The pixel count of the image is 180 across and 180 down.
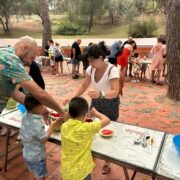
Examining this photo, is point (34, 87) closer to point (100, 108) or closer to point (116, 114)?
point (100, 108)

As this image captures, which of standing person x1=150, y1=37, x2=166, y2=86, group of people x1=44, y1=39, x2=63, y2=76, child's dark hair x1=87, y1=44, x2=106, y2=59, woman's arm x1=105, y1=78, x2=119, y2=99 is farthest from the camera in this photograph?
group of people x1=44, y1=39, x2=63, y2=76

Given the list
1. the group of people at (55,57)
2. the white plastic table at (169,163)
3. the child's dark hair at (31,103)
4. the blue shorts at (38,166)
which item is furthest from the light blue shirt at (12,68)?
the group of people at (55,57)

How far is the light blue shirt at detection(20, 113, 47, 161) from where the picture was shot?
6.82ft

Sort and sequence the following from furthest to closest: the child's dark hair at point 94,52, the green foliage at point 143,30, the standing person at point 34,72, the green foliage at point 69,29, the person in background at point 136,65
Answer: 1. the green foliage at point 69,29
2. the green foliage at point 143,30
3. the person in background at point 136,65
4. the standing person at point 34,72
5. the child's dark hair at point 94,52

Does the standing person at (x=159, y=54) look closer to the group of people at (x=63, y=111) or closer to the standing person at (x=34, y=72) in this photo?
the standing person at (x=34, y=72)

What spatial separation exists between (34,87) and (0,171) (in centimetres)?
164

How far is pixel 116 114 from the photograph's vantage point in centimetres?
278

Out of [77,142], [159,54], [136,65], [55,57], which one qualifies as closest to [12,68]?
[77,142]

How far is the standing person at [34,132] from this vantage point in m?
2.08

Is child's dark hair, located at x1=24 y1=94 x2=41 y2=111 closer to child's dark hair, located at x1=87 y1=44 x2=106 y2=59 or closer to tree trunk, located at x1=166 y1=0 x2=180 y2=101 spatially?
child's dark hair, located at x1=87 y1=44 x2=106 y2=59

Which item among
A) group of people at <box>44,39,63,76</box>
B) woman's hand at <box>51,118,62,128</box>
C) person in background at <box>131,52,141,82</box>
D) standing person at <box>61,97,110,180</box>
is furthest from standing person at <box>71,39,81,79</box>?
standing person at <box>61,97,110,180</box>

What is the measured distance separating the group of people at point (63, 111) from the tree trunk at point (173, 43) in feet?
10.9

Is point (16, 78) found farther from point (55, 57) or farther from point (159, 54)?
point (55, 57)

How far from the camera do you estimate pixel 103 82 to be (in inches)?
100
